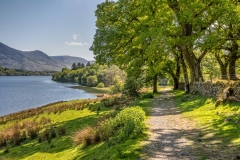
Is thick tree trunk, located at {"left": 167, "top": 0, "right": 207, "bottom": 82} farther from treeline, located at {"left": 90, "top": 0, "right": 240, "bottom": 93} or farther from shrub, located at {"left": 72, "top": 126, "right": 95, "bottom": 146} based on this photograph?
shrub, located at {"left": 72, "top": 126, "right": 95, "bottom": 146}

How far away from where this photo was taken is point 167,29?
23.1 meters

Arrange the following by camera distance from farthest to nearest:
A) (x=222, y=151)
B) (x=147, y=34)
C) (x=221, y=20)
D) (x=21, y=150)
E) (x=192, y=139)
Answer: (x=147, y=34) < (x=221, y=20) < (x=21, y=150) < (x=192, y=139) < (x=222, y=151)

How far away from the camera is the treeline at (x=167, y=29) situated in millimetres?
21422

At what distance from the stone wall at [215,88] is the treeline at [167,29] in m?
1.91

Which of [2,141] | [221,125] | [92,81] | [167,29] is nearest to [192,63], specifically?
[167,29]

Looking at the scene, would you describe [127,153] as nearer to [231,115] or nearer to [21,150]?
[231,115]

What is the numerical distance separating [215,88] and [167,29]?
7763 millimetres

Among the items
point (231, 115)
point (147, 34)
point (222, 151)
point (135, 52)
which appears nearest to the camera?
point (222, 151)

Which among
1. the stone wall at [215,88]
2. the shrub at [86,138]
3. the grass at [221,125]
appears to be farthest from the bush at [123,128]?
the stone wall at [215,88]

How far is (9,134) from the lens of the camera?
18531mm

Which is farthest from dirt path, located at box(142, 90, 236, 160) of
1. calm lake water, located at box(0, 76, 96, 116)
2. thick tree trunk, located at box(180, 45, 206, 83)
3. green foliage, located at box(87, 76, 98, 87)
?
green foliage, located at box(87, 76, 98, 87)

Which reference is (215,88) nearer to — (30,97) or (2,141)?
(2,141)

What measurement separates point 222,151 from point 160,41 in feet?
57.4

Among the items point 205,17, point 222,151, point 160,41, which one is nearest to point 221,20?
point 205,17
